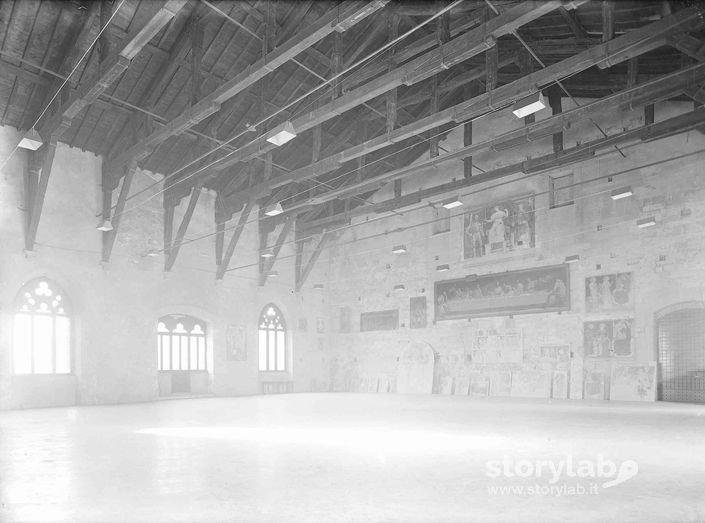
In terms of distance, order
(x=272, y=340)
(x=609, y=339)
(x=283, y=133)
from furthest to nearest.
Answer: (x=272, y=340)
(x=609, y=339)
(x=283, y=133)

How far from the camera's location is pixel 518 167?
768 inches

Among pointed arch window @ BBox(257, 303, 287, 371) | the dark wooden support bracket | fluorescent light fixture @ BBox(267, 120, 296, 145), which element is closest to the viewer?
fluorescent light fixture @ BBox(267, 120, 296, 145)

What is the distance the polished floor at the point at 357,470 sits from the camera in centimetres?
522

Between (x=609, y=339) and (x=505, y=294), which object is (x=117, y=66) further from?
(x=609, y=339)

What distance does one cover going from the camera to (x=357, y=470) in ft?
23.2

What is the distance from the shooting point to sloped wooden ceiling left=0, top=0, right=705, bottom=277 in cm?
1174

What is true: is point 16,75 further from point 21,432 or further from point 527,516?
point 527,516

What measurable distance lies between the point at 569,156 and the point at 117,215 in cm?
1483

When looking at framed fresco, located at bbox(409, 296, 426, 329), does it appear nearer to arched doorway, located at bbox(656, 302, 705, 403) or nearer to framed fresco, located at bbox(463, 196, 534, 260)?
framed fresco, located at bbox(463, 196, 534, 260)

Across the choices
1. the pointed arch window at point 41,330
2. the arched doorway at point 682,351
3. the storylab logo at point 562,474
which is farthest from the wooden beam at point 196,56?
the arched doorway at point 682,351

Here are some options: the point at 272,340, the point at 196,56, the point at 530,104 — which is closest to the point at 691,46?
the point at 530,104

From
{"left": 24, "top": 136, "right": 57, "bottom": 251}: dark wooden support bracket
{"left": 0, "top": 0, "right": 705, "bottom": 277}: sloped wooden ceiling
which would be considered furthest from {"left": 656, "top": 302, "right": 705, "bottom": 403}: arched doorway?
{"left": 24, "top": 136, "right": 57, "bottom": 251}: dark wooden support bracket

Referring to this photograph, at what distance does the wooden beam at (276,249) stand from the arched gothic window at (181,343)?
356 centimetres

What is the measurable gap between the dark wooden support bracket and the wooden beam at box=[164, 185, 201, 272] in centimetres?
481
